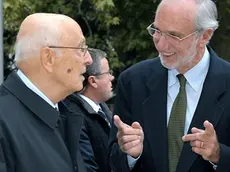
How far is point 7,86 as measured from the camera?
2.66 metres

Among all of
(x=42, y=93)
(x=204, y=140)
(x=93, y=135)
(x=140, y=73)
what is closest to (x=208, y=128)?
(x=204, y=140)

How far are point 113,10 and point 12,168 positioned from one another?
7.28m

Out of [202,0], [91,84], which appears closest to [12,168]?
[202,0]

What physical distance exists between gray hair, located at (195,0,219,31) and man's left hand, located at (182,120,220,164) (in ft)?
2.17

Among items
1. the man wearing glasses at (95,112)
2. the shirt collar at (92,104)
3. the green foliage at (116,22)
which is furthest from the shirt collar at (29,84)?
the green foliage at (116,22)

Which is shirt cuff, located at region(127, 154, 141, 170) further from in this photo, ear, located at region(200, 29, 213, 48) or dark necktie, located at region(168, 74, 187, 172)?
ear, located at region(200, 29, 213, 48)

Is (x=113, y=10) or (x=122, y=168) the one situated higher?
(x=122, y=168)

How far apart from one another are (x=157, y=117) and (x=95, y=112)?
929mm

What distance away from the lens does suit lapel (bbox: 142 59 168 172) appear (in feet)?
10.5

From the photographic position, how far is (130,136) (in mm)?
2963

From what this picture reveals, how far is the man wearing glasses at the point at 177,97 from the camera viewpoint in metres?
3.19

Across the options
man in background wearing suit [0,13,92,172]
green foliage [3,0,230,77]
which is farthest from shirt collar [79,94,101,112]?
green foliage [3,0,230,77]

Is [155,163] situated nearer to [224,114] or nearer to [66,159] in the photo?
[224,114]

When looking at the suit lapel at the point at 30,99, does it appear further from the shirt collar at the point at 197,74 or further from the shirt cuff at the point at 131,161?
the shirt collar at the point at 197,74
